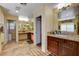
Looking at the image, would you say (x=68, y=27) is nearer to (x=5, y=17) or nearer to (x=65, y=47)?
(x=65, y=47)

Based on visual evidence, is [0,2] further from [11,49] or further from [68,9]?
[68,9]

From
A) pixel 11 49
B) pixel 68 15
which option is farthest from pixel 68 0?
pixel 11 49

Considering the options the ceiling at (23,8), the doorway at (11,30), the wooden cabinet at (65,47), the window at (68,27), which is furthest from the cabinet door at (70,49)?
the doorway at (11,30)

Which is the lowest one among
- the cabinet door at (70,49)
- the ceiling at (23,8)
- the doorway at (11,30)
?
the cabinet door at (70,49)

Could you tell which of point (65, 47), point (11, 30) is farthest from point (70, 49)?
point (11, 30)

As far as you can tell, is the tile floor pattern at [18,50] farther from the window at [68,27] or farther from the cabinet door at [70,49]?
the window at [68,27]

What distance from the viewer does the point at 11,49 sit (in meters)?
1.93

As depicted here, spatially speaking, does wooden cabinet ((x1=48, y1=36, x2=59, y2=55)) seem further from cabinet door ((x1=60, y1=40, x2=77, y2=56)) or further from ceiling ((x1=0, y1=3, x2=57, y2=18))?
ceiling ((x1=0, y1=3, x2=57, y2=18))

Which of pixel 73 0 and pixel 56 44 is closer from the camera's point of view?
pixel 73 0

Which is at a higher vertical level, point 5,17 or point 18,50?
point 5,17

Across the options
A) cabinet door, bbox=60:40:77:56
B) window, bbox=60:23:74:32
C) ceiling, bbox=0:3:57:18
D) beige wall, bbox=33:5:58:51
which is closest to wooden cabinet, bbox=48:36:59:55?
beige wall, bbox=33:5:58:51

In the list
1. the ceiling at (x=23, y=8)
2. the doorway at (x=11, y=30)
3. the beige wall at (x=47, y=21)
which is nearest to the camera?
the ceiling at (x=23, y=8)

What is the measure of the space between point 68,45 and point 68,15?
0.59m

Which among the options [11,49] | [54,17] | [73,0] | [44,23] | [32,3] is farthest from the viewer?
[44,23]
